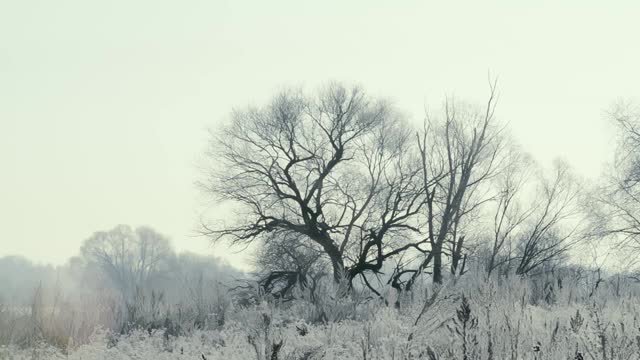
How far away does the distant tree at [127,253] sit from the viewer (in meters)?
67.3

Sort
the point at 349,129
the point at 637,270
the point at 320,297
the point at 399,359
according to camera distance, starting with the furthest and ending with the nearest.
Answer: the point at 349,129
the point at 637,270
the point at 320,297
the point at 399,359

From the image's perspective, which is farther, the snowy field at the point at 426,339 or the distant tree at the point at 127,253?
the distant tree at the point at 127,253

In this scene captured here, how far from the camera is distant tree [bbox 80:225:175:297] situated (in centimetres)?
6731

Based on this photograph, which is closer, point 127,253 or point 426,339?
point 426,339

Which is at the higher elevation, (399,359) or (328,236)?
(328,236)

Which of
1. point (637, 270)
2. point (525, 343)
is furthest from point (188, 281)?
point (637, 270)

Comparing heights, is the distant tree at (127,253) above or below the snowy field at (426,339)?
above

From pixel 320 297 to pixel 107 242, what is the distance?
6235 centimetres

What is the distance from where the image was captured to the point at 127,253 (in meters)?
69.4

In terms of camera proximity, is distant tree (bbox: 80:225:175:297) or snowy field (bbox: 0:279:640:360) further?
distant tree (bbox: 80:225:175:297)

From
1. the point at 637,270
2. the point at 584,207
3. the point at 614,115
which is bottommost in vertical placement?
the point at 637,270

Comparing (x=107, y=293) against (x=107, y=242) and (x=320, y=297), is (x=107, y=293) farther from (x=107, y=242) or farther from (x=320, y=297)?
(x=107, y=242)

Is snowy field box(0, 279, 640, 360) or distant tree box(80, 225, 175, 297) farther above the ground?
distant tree box(80, 225, 175, 297)

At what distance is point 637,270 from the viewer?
21203 millimetres
